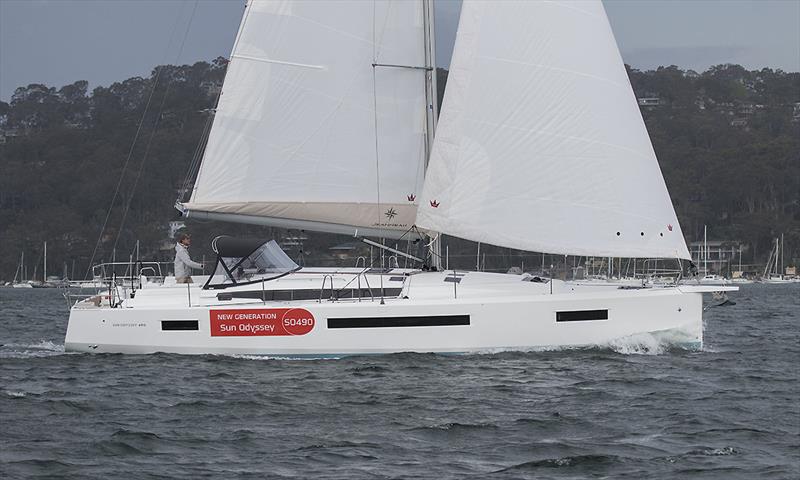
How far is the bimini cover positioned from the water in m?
1.19

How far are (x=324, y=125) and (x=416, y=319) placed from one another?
11.4 feet

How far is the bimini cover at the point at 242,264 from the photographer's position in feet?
54.2

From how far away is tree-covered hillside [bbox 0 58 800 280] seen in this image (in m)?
92.2

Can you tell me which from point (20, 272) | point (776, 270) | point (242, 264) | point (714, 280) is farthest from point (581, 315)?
point (20, 272)

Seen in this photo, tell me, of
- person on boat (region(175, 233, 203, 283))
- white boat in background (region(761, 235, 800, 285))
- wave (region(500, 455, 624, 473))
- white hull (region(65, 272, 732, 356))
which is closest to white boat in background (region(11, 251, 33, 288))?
white boat in background (region(761, 235, 800, 285))

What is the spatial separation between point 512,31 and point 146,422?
7.39m

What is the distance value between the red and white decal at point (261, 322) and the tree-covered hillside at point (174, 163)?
53.7 meters

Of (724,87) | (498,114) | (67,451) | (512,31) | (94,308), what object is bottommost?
(67,451)

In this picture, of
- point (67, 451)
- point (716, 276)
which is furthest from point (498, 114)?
point (716, 276)

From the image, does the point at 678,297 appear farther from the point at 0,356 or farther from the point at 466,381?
the point at 0,356

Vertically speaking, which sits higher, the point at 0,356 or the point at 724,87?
the point at 724,87

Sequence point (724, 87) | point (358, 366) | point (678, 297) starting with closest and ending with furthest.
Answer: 1. point (358, 366)
2. point (678, 297)
3. point (724, 87)

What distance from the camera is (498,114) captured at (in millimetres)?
Answer: 16250

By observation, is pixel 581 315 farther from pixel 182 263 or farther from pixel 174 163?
pixel 174 163
